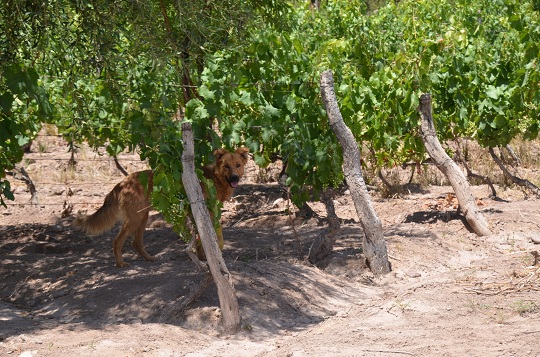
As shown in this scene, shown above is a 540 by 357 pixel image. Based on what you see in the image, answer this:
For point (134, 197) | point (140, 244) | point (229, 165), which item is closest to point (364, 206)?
point (229, 165)

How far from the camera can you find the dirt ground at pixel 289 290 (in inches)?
240

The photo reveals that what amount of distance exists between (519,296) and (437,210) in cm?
506

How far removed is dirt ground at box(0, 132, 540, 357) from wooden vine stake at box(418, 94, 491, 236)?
181mm

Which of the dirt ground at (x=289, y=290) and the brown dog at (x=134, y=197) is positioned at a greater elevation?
the brown dog at (x=134, y=197)

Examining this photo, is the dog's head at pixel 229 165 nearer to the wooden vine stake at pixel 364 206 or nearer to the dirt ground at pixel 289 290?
the dirt ground at pixel 289 290

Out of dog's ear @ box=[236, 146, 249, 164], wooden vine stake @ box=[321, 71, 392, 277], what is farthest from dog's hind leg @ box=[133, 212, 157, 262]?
wooden vine stake @ box=[321, 71, 392, 277]

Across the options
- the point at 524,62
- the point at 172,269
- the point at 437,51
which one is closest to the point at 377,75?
the point at 437,51

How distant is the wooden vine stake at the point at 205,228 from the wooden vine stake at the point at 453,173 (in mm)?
4339

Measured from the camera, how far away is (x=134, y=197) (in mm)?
9188

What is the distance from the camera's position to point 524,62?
34.1 feet

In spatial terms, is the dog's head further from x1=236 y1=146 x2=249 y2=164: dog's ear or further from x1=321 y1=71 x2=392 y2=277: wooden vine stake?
x1=321 y1=71 x2=392 y2=277: wooden vine stake

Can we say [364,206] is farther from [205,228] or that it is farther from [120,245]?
[120,245]

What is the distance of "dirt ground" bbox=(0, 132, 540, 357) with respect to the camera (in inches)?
240

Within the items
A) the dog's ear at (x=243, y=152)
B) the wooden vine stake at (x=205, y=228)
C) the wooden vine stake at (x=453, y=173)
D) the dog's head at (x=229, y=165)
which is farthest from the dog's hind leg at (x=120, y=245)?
the wooden vine stake at (x=453, y=173)
